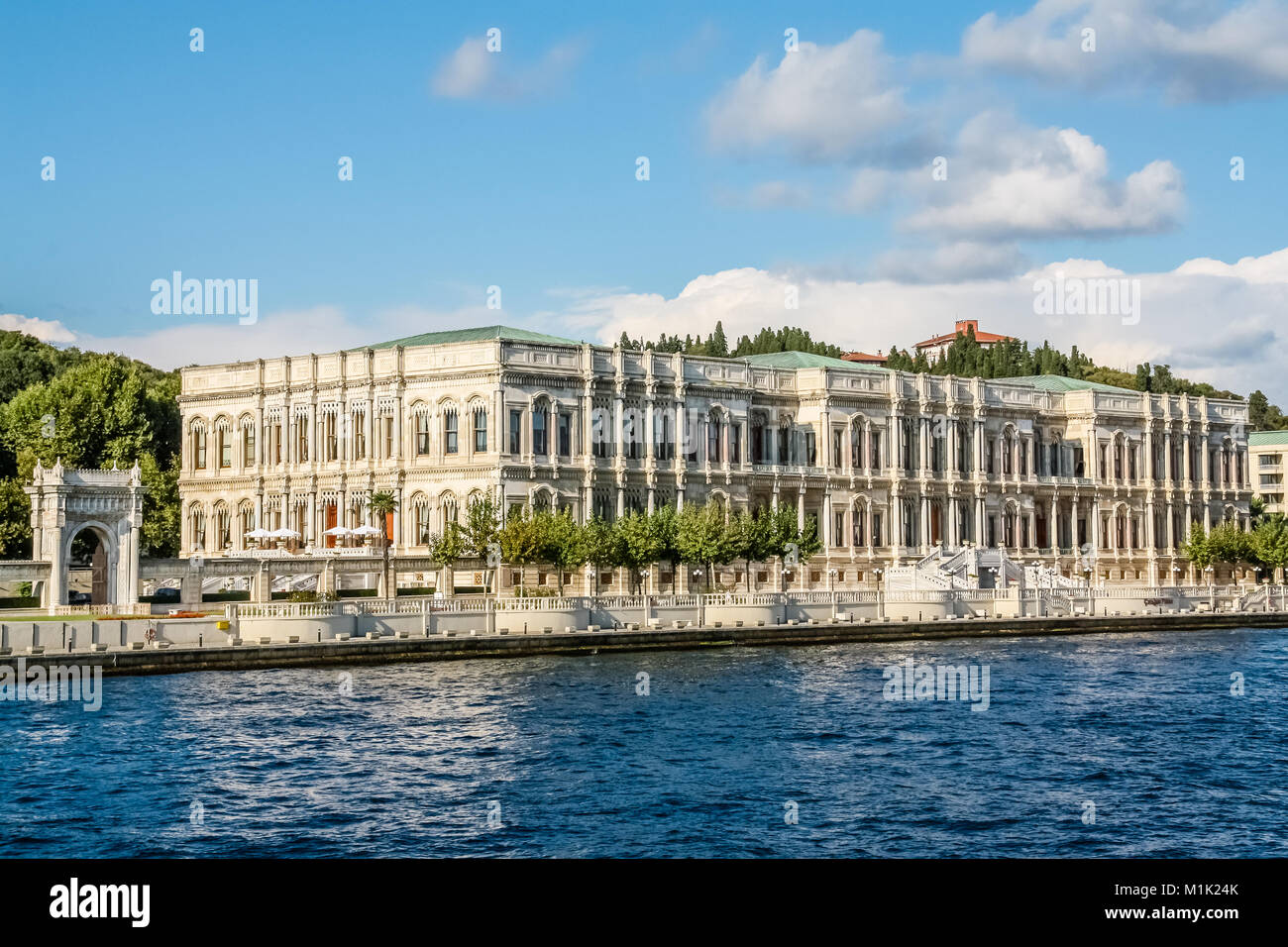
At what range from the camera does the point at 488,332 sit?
255 feet

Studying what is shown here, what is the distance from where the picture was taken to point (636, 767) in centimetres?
3061

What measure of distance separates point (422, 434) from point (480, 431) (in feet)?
10.4

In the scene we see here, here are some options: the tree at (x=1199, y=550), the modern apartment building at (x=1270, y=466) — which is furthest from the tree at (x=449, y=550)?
the modern apartment building at (x=1270, y=466)

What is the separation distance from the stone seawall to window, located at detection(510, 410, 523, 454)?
57.5ft

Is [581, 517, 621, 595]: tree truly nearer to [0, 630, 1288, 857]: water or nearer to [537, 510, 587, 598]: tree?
[537, 510, 587, 598]: tree

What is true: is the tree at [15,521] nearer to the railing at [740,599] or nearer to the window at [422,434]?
the window at [422,434]

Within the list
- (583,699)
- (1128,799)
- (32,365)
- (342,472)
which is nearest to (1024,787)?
(1128,799)

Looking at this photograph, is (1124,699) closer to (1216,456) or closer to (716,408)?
(716,408)

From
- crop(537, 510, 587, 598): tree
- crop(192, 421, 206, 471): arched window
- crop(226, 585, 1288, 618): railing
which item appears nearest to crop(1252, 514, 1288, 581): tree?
crop(226, 585, 1288, 618): railing

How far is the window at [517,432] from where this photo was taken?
2886 inches

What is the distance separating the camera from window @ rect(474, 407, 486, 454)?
73.3 m

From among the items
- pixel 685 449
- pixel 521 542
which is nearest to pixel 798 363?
pixel 685 449

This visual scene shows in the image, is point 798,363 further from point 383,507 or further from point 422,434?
point 383,507
